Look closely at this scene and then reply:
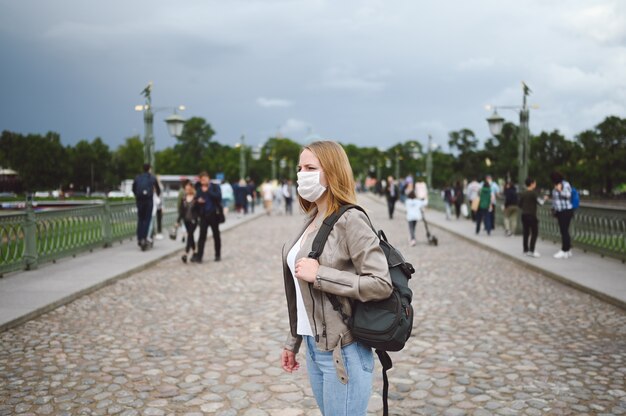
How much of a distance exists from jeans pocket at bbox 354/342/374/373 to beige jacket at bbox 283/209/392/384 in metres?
0.05

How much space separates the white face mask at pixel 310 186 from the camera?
251cm

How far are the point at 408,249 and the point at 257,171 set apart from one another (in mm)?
73084

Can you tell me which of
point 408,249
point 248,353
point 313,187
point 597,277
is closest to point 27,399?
point 248,353

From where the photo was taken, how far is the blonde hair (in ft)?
8.14

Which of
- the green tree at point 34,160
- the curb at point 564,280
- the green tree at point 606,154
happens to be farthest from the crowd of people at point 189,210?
the green tree at point 606,154

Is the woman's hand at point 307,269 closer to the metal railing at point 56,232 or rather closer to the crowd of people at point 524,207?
the metal railing at point 56,232

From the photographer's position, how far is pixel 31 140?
14492 mm

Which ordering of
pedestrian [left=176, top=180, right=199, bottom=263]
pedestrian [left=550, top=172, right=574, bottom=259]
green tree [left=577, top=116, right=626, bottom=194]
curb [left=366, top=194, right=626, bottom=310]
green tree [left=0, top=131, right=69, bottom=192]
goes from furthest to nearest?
1. green tree [left=577, top=116, right=626, bottom=194]
2. pedestrian [left=176, top=180, right=199, bottom=263]
3. pedestrian [left=550, top=172, right=574, bottom=259]
4. green tree [left=0, top=131, right=69, bottom=192]
5. curb [left=366, top=194, right=626, bottom=310]

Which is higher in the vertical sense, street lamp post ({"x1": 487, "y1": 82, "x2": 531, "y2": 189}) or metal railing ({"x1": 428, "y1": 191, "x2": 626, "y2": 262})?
street lamp post ({"x1": 487, "y1": 82, "x2": 531, "y2": 189})

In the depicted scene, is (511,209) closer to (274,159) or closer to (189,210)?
(189,210)

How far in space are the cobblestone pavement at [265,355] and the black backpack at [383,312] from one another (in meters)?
2.23

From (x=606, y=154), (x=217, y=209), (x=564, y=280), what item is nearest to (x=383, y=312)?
(x=564, y=280)

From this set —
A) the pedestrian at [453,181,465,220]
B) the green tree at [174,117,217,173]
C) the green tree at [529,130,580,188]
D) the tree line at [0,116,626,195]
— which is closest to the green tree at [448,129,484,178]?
the tree line at [0,116,626,195]

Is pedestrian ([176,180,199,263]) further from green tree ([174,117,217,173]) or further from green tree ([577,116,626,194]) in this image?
green tree ([174,117,217,173])
